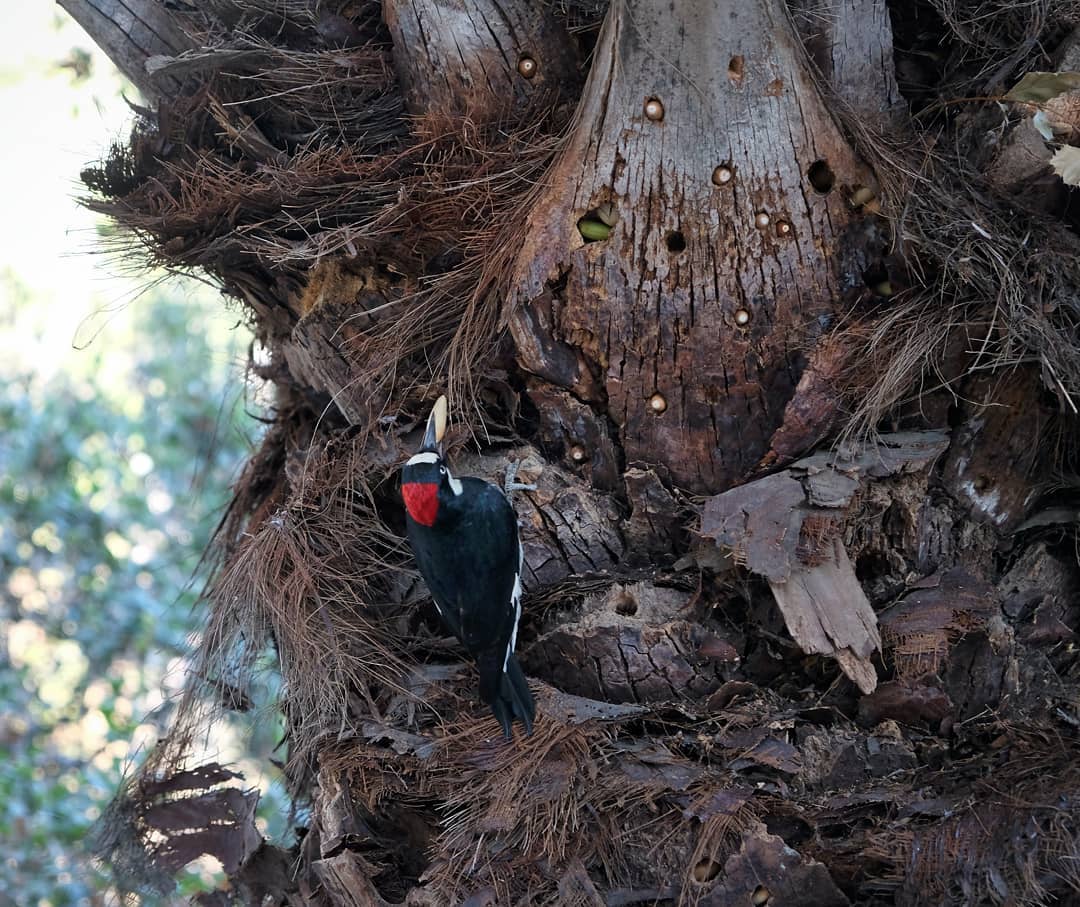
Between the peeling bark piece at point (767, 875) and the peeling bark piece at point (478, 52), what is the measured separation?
1858mm

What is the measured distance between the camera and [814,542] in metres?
2.39

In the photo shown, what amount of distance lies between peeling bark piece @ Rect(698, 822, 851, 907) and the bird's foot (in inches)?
36.4

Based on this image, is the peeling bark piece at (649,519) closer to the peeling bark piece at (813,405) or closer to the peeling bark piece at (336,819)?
the peeling bark piece at (813,405)

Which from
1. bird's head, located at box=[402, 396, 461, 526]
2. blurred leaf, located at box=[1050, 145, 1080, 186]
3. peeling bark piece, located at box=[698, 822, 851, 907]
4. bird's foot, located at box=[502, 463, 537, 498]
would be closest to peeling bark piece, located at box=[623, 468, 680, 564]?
bird's foot, located at box=[502, 463, 537, 498]

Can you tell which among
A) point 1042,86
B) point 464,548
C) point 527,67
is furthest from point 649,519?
point 1042,86

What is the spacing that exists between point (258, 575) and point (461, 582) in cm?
54

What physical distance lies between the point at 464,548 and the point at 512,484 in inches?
10.6

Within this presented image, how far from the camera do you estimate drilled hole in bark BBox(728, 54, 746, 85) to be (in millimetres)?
2354

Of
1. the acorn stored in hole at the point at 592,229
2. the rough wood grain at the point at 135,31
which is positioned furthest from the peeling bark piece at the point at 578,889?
the rough wood grain at the point at 135,31

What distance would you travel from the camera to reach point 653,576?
8.33ft

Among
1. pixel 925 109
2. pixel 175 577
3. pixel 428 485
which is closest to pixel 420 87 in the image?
pixel 428 485

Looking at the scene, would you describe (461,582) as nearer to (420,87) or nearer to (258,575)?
(258,575)

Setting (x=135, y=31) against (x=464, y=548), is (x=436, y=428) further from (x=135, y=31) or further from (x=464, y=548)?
(x=135, y=31)

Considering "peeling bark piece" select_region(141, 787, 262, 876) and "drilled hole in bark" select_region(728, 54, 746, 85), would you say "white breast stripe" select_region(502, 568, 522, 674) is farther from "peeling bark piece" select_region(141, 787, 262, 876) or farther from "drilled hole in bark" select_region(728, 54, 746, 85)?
"drilled hole in bark" select_region(728, 54, 746, 85)
